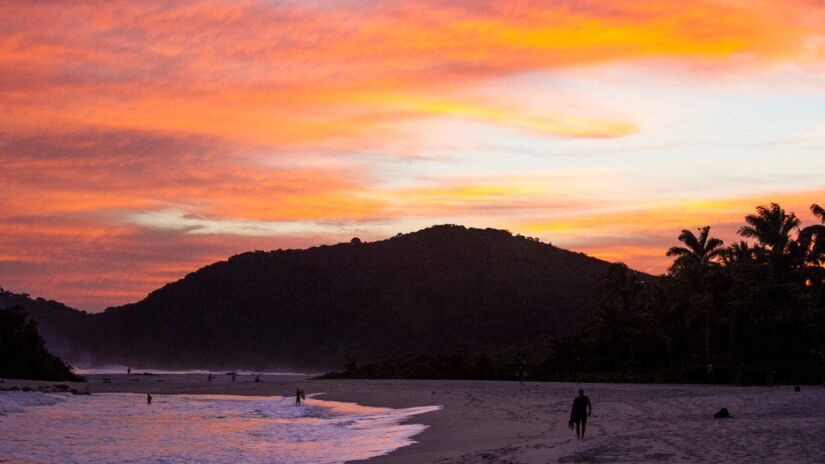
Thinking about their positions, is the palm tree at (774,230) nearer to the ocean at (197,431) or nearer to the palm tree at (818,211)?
the palm tree at (818,211)

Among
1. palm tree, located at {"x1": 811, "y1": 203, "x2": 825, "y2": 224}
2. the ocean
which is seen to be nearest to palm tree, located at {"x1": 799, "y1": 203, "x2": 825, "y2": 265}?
palm tree, located at {"x1": 811, "y1": 203, "x2": 825, "y2": 224}

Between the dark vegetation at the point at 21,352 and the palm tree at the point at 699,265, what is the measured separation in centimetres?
6638

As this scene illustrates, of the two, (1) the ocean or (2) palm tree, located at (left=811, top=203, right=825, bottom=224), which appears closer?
(1) the ocean

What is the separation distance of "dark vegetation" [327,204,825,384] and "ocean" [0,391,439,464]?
83.0ft

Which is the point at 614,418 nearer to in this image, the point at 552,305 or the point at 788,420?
the point at 788,420

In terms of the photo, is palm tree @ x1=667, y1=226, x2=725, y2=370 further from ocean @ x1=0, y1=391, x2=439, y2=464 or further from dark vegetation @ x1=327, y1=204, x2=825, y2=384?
ocean @ x1=0, y1=391, x2=439, y2=464

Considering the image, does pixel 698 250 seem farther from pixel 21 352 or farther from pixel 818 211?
pixel 21 352

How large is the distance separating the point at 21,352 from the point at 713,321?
70.4m

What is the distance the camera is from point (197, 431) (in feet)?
132

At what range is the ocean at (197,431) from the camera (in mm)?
30422

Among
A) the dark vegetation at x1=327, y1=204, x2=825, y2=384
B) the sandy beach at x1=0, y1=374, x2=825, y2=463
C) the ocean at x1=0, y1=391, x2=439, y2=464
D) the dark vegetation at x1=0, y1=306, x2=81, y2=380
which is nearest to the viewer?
the sandy beach at x1=0, y1=374, x2=825, y2=463

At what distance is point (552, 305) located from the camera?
17900cm

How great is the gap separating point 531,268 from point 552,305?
21417mm

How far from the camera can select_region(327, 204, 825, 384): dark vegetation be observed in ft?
200
